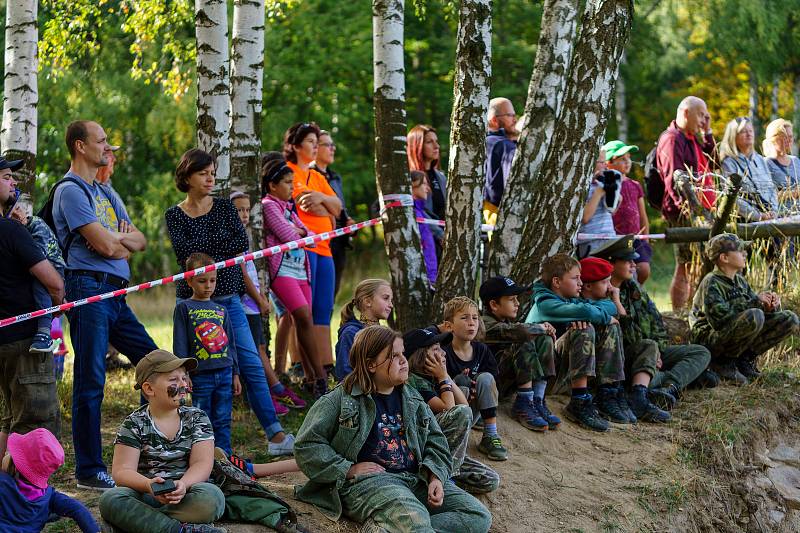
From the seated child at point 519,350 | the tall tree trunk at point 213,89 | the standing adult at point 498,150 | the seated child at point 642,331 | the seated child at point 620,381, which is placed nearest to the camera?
the seated child at point 519,350

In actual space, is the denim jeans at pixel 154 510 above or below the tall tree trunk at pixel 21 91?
below

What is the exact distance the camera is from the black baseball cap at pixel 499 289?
757 cm

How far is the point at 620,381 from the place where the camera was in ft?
27.3

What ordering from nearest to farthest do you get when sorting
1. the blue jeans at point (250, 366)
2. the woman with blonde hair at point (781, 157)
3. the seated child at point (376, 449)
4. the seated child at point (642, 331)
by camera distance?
the seated child at point (376, 449) < the blue jeans at point (250, 366) < the seated child at point (642, 331) < the woman with blonde hair at point (781, 157)

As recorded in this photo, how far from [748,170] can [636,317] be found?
3060 mm

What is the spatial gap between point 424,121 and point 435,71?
1.68 m

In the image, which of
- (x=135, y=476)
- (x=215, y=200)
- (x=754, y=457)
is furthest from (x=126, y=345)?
(x=754, y=457)

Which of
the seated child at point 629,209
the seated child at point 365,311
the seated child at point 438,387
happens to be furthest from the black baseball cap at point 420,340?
the seated child at point 629,209

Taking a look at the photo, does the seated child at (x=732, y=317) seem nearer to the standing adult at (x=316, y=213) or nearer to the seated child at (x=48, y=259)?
the standing adult at (x=316, y=213)

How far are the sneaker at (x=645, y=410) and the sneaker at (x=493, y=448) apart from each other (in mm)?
1750

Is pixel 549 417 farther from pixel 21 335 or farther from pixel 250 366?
pixel 21 335

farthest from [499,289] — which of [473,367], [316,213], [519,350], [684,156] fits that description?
[684,156]

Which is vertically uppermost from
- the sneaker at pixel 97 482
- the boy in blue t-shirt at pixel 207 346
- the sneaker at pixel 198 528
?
the boy in blue t-shirt at pixel 207 346

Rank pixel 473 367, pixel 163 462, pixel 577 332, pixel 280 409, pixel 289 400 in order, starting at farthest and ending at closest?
pixel 289 400
pixel 280 409
pixel 577 332
pixel 473 367
pixel 163 462
